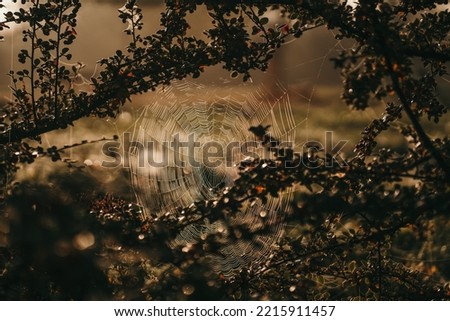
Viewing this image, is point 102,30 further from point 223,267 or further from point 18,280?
point 18,280

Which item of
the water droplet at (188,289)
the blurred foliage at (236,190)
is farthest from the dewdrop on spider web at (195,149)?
the water droplet at (188,289)

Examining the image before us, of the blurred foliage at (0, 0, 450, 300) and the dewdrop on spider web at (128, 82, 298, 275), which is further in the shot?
the dewdrop on spider web at (128, 82, 298, 275)

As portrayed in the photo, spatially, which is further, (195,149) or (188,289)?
(195,149)

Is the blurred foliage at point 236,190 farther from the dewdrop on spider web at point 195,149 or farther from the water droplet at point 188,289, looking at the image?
the dewdrop on spider web at point 195,149

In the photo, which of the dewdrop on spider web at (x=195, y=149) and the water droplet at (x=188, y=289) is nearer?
the water droplet at (x=188, y=289)

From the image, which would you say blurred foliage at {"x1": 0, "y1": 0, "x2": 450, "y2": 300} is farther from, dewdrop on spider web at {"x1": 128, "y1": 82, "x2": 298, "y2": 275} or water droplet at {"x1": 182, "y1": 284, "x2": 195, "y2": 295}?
dewdrop on spider web at {"x1": 128, "y1": 82, "x2": 298, "y2": 275}

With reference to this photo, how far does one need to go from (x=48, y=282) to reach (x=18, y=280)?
0.18 metres

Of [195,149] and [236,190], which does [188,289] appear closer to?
[236,190]

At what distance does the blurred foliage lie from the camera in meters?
2.09

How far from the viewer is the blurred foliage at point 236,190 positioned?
2.09 m

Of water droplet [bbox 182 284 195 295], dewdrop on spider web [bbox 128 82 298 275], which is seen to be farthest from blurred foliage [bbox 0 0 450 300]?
dewdrop on spider web [bbox 128 82 298 275]

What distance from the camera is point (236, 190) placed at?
3.22 m

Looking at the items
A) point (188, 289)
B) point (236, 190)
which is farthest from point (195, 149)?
point (188, 289)

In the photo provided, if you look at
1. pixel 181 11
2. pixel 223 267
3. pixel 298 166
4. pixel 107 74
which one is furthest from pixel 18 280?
pixel 223 267
